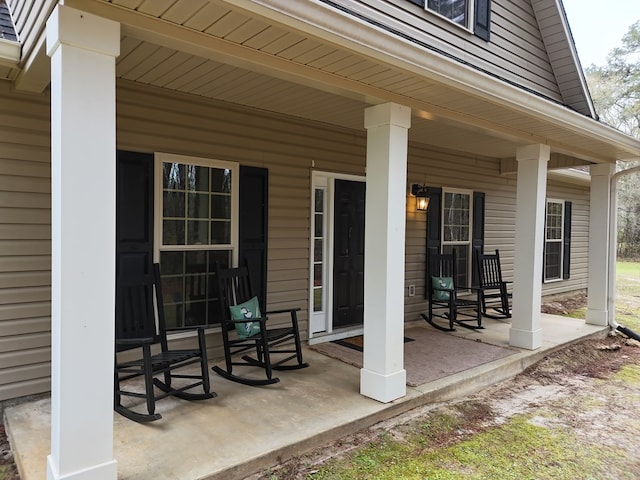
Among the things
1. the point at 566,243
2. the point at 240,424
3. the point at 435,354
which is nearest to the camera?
the point at 240,424

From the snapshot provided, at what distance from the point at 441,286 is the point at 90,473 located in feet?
15.2

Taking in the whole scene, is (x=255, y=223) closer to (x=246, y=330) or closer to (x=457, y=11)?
(x=246, y=330)

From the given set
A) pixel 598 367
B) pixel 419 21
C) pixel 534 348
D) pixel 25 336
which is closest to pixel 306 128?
pixel 419 21

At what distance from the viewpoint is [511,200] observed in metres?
7.32

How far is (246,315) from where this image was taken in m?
3.69

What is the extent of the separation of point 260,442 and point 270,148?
2728 millimetres

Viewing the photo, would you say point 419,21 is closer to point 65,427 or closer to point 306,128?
point 306,128

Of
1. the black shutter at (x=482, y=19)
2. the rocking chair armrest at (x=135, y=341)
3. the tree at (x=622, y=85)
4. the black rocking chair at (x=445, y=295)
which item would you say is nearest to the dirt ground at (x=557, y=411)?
the rocking chair armrest at (x=135, y=341)

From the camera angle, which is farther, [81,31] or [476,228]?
[476,228]

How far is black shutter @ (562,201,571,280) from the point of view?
891 cm

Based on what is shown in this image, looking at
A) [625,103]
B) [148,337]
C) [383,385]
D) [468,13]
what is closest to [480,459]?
[383,385]

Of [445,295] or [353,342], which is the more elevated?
[445,295]

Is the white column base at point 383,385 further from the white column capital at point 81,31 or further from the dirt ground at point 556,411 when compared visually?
the white column capital at point 81,31

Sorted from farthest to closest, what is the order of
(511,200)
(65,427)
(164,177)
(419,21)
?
(511,200) < (419,21) < (164,177) < (65,427)
